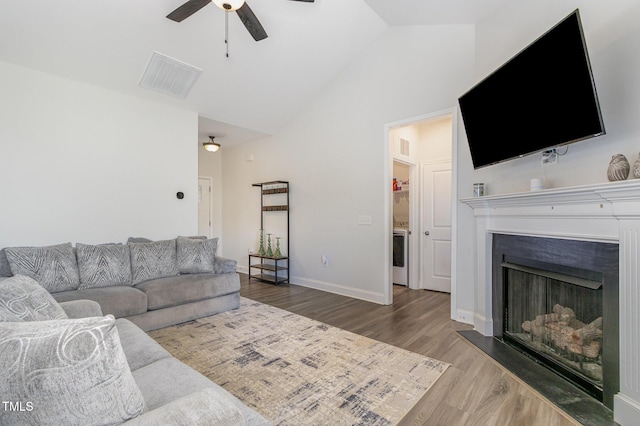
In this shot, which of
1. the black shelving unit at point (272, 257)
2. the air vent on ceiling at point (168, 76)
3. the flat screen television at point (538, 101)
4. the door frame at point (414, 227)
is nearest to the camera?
the flat screen television at point (538, 101)

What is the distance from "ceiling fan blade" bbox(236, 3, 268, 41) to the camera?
261cm

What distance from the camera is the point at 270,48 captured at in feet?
12.5

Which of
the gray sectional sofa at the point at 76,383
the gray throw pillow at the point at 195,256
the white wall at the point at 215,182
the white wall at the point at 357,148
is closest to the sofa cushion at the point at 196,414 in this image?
the gray sectional sofa at the point at 76,383

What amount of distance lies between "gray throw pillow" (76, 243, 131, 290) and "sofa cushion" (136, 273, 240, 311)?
9.1 inches

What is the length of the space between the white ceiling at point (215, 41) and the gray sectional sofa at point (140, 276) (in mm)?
2000

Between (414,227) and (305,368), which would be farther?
(414,227)

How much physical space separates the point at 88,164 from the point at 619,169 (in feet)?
16.2

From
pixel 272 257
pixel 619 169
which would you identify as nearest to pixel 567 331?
pixel 619 169

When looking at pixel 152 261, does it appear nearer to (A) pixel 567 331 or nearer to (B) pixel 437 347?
(B) pixel 437 347

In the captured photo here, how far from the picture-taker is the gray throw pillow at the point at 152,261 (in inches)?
131

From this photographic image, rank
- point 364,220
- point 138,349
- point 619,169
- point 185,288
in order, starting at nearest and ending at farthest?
point 138,349 → point 619,169 → point 185,288 → point 364,220

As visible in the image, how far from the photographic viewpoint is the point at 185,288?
10.7 ft

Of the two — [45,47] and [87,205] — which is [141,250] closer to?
→ [87,205]

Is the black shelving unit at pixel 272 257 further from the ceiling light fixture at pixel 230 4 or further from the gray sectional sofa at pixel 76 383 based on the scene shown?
the gray sectional sofa at pixel 76 383
